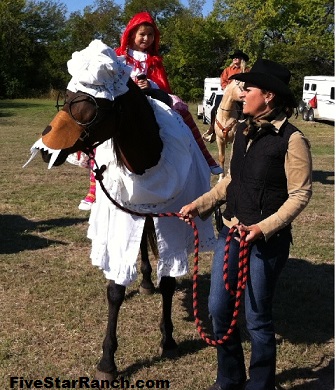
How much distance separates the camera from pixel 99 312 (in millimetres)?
4793

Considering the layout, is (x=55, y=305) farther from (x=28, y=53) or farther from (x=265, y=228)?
→ (x=28, y=53)

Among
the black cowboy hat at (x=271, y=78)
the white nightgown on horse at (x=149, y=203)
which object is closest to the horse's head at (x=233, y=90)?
the white nightgown on horse at (x=149, y=203)

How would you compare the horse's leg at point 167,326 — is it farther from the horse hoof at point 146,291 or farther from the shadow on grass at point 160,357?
the horse hoof at point 146,291

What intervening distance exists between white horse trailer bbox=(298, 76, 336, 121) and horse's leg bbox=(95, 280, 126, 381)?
21607mm

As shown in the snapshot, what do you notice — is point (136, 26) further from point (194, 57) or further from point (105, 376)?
point (194, 57)

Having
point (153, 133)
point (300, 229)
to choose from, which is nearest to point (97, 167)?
point (153, 133)

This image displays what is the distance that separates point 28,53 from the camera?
45219mm

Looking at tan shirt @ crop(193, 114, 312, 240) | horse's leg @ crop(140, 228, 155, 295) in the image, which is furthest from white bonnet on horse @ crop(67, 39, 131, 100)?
horse's leg @ crop(140, 228, 155, 295)

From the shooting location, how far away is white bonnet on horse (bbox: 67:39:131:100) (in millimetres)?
3154

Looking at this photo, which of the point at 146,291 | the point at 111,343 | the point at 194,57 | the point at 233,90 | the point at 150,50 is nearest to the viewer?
the point at 111,343

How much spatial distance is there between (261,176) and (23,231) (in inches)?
179

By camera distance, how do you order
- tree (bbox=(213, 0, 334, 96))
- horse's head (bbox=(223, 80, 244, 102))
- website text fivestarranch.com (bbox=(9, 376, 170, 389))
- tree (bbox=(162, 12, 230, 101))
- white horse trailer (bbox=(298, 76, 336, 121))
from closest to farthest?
website text fivestarranch.com (bbox=(9, 376, 170, 389)), horse's head (bbox=(223, 80, 244, 102)), white horse trailer (bbox=(298, 76, 336, 121)), tree (bbox=(213, 0, 334, 96)), tree (bbox=(162, 12, 230, 101))

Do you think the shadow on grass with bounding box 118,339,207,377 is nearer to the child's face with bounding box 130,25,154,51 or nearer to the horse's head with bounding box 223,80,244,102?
the child's face with bounding box 130,25,154,51

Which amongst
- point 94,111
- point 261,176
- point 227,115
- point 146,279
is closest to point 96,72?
point 94,111
